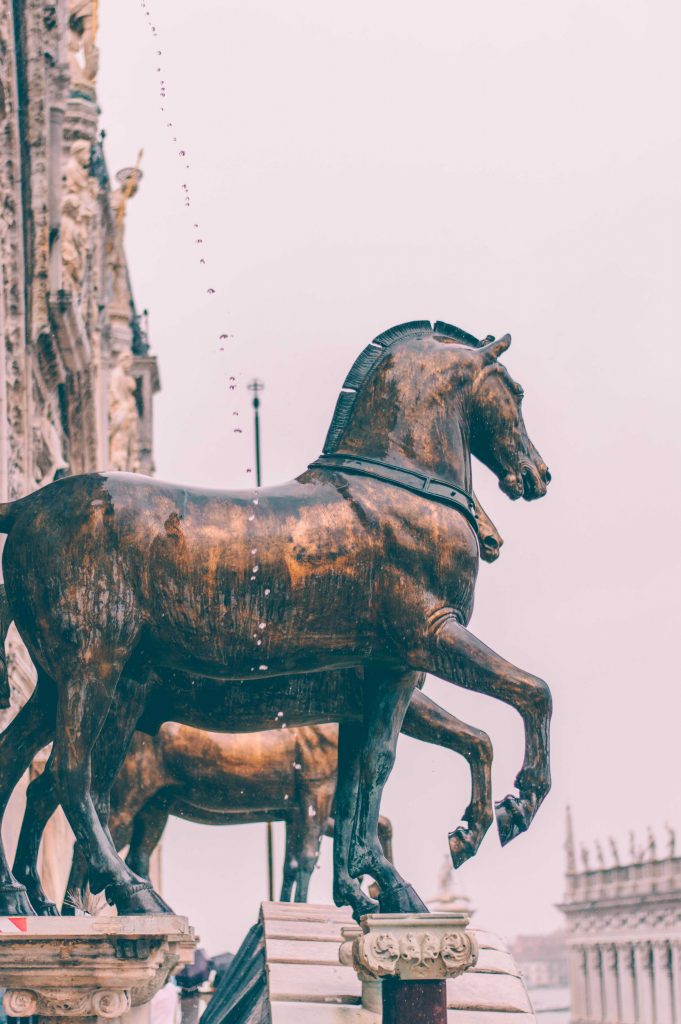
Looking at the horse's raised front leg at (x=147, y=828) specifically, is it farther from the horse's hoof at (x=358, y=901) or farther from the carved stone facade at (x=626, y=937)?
the carved stone facade at (x=626, y=937)

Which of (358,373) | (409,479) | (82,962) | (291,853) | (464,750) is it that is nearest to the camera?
(82,962)

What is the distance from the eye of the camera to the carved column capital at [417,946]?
6.34 metres

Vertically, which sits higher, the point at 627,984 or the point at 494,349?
the point at 627,984

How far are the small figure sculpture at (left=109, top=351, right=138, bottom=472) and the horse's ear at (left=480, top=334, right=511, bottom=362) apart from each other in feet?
70.2

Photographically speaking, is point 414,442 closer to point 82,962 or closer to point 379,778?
point 379,778

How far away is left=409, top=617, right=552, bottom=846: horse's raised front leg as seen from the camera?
6348mm

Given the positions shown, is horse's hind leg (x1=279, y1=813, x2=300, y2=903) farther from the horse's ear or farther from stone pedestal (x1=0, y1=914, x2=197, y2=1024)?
stone pedestal (x1=0, y1=914, x2=197, y2=1024)

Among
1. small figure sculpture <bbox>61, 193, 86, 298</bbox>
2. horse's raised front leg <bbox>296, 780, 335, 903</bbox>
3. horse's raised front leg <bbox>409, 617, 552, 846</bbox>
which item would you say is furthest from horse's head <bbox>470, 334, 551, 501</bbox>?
small figure sculpture <bbox>61, 193, 86, 298</bbox>

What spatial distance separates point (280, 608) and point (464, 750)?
4.27ft

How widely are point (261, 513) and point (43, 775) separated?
1.40 m

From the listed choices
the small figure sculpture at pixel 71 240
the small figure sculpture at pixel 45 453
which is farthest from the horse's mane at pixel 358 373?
the small figure sculpture at pixel 71 240

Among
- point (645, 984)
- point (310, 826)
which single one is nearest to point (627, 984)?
point (645, 984)

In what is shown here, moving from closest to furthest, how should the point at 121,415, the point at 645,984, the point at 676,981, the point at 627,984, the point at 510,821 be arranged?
the point at 510,821, the point at 121,415, the point at 676,981, the point at 645,984, the point at 627,984

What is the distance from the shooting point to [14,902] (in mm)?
6234
